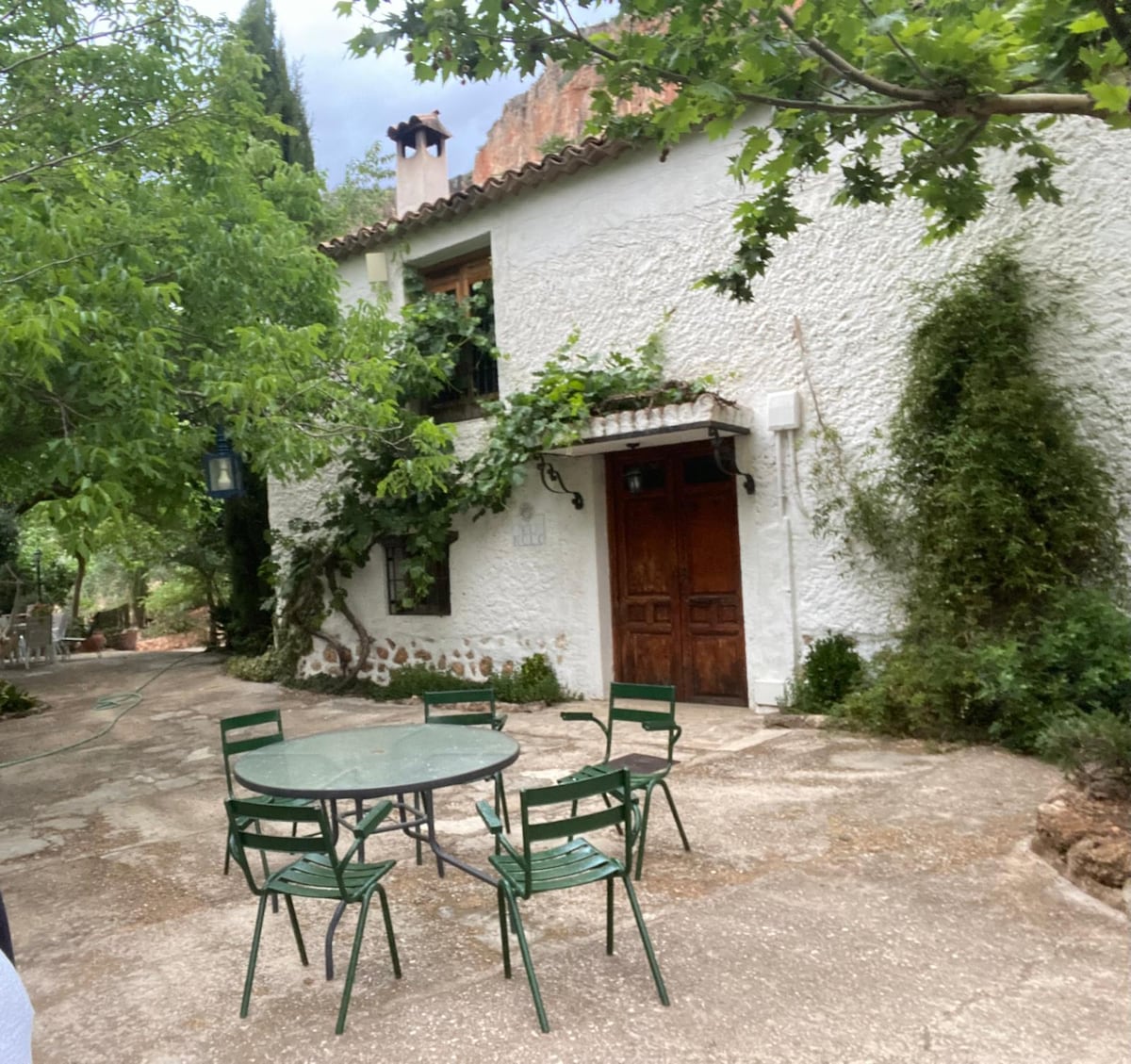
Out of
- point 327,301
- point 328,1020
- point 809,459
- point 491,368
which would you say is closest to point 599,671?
point 809,459

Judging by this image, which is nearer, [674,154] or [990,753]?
[990,753]

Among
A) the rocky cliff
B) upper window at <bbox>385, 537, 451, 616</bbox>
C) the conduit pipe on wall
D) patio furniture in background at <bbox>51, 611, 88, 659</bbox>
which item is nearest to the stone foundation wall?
upper window at <bbox>385, 537, 451, 616</bbox>

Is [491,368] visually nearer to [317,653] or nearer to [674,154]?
[674,154]

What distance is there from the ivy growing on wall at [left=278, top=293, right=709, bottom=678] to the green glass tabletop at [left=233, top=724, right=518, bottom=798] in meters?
3.50

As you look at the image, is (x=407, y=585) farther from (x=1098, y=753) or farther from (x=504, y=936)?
(x=1098, y=753)

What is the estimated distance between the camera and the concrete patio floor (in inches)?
99.4

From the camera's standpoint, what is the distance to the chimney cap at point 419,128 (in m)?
11.0

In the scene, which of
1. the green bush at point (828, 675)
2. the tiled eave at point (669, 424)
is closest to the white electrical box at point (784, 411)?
the tiled eave at point (669, 424)

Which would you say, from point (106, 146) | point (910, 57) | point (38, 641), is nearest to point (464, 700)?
point (910, 57)

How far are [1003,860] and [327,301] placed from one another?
6353mm

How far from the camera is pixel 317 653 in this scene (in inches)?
408

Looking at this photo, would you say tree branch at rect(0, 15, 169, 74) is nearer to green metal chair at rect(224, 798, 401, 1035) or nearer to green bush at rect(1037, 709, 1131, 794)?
green metal chair at rect(224, 798, 401, 1035)

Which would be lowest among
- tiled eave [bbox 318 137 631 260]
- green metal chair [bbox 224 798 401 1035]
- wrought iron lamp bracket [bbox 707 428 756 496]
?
green metal chair [bbox 224 798 401 1035]

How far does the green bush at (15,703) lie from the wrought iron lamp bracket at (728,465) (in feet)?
25.7
